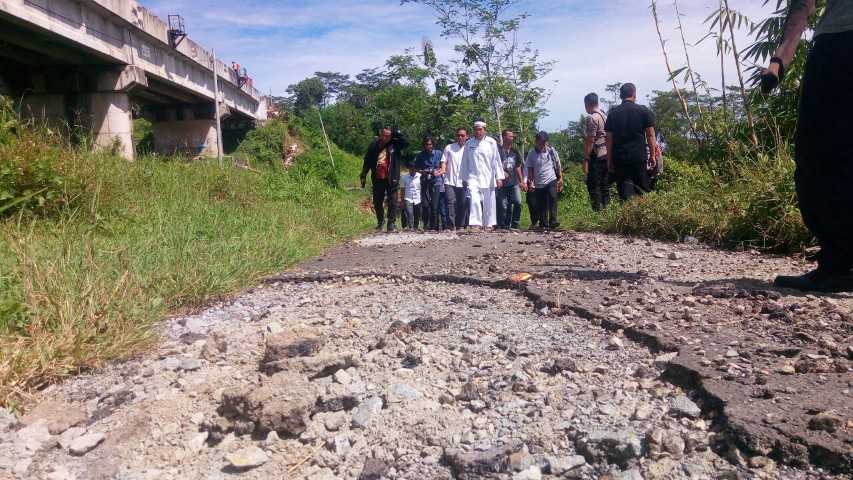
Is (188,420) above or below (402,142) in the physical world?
below

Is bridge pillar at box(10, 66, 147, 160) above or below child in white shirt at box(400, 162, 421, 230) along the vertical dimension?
above

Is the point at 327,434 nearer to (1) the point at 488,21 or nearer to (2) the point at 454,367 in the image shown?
(2) the point at 454,367

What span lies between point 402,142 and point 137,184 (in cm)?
353

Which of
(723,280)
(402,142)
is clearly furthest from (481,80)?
(723,280)

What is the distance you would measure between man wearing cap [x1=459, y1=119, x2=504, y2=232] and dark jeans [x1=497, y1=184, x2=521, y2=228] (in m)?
0.77

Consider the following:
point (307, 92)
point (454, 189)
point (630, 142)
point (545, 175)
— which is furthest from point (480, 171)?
point (307, 92)

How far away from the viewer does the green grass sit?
Result: 2.87m

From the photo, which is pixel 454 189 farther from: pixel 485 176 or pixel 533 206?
pixel 533 206

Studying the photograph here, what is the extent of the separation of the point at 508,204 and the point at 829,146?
731 centimetres

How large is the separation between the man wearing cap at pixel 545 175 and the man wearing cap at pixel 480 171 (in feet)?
1.51

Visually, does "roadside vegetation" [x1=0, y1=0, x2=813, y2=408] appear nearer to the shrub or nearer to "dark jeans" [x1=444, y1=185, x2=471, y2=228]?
"dark jeans" [x1=444, y1=185, x2=471, y2=228]

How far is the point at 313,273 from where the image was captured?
4965 millimetres

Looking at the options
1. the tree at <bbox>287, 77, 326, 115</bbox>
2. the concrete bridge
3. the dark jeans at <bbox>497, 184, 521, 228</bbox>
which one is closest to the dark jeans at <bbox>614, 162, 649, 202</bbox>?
the dark jeans at <bbox>497, 184, 521, 228</bbox>

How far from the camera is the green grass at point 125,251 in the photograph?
9.41 ft
